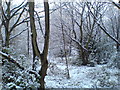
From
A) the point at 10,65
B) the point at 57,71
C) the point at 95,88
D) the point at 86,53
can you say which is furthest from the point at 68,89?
the point at 86,53

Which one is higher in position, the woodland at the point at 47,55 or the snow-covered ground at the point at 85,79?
the woodland at the point at 47,55

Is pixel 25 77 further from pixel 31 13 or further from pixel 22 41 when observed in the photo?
pixel 22 41

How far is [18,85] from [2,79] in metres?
0.73

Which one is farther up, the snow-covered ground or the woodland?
the woodland

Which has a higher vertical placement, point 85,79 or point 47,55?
point 47,55

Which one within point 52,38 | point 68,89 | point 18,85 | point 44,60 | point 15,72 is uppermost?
point 52,38

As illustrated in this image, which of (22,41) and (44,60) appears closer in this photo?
(44,60)

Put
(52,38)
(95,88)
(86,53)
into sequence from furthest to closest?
(52,38), (86,53), (95,88)

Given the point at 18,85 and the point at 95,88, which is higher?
the point at 18,85

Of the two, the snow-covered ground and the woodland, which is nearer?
the woodland

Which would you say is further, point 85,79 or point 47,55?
point 85,79

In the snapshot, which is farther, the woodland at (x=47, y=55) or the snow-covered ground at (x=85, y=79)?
the snow-covered ground at (x=85, y=79)

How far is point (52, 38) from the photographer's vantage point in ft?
50.9

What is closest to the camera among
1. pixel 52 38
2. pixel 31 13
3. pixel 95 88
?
pixel 31 13
